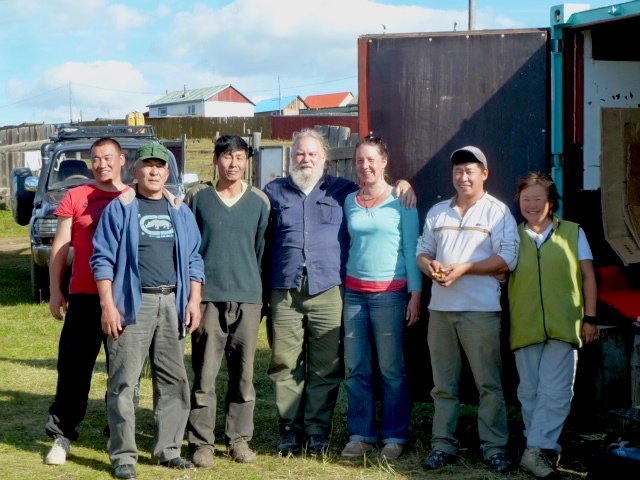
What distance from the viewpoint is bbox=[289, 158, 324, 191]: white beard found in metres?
5.34

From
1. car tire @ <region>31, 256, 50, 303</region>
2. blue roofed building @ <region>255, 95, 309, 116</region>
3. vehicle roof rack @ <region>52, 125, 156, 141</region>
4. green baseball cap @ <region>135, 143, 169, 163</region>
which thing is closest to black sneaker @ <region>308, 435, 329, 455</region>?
green baseball cap @ <region>135, 143, 169, 163</region>

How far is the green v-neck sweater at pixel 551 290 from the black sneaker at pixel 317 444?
137cm

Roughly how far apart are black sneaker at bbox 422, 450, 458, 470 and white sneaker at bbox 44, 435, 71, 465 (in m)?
2.16

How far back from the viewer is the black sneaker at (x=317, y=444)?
5.46m

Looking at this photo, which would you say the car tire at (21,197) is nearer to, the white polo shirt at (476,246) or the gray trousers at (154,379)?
the gray trousers at (154,379)

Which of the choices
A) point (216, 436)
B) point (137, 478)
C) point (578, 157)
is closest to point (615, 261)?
point (578, 157)

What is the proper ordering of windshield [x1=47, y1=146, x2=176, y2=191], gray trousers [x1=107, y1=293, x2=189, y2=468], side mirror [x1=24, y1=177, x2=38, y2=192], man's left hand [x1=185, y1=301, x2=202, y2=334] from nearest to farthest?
gray trousers [x1=107, y1=293, x2=189, y2=468] → man's left hand [x1=185, y1=301, x2=202, y2=334] → windshield [x1=47, y1=146, x2=176, y2=191] → side mirror [x1=24, y1=177, x2=38, y2=192]

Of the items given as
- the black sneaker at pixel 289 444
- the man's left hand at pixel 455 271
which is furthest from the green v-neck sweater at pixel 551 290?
the black sneaker at pixel 289 444

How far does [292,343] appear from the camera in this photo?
17.7 ft

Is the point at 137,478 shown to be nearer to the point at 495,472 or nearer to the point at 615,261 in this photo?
the point at 495,472

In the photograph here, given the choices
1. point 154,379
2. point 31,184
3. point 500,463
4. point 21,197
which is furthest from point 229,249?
point 21,197

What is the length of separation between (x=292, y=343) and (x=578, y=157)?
2062 mm

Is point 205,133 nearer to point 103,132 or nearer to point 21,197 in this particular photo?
point 21,197

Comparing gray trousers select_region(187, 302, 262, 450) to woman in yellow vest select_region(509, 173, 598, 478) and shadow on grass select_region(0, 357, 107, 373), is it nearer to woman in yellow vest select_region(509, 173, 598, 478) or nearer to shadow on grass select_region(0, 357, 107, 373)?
woman in yellow vest select_region(509, 173, 598, 478)
